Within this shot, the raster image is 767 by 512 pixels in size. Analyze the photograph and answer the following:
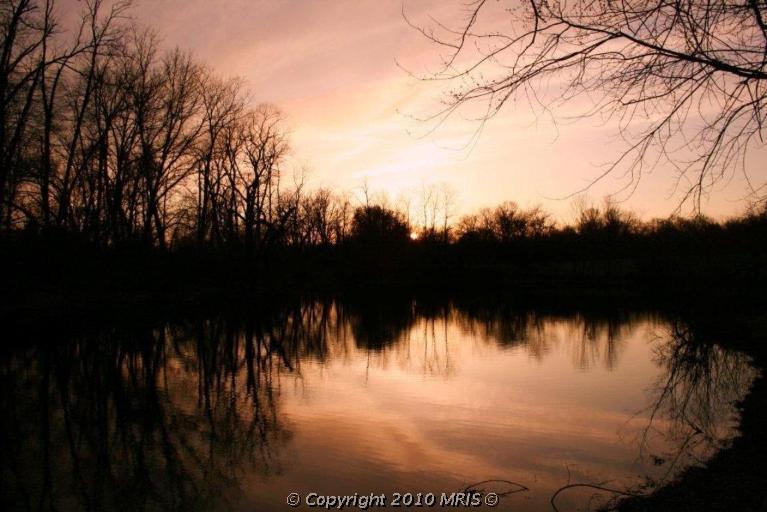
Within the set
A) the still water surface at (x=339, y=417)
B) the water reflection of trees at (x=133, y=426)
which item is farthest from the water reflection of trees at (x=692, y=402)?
the water reflection of trees at (x=133, y=426)

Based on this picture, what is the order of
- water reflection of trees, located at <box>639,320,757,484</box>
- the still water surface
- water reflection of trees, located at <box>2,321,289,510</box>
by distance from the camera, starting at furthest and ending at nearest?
1. water reflection of trees, located at <box>639,320,757,484</box>
2. the still water surface
3. water reflection of trees, located at <box>2,321,289,510</box>

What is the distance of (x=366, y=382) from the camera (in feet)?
47.6

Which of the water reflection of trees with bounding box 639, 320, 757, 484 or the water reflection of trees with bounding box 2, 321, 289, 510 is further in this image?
the water reflection of trees with bounding box 639, 320, 757, 484

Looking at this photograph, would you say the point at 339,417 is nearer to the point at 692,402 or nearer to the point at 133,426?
the point at 133,426

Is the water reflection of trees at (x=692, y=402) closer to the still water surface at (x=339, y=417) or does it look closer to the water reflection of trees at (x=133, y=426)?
the still water surface at (x=339, y=417)

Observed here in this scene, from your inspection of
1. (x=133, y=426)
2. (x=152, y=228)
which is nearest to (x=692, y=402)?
(x=133, y=426)

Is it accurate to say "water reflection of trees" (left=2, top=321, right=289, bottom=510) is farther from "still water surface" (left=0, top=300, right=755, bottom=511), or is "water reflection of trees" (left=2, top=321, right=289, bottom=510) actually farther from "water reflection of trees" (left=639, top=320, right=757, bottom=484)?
"water reflection of trees" (left=639, top=320, right=757, bottom=484)

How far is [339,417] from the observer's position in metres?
10.9

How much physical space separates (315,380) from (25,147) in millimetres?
21122

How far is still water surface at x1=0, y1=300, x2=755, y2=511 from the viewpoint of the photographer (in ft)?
24.0

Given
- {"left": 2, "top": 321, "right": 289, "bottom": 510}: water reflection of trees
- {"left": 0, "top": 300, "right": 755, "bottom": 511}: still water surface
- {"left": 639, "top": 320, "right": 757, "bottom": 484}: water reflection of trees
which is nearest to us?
{"left": 2, "top": 321, "right": 289, "bottom": 510}: water reflection of trees

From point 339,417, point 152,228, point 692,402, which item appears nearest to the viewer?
point 339,417

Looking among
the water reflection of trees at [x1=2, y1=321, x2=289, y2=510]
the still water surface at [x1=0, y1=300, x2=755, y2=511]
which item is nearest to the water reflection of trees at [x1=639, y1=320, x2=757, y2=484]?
the still water surface at [x1=0, y1=300, x2=755, y2=511]

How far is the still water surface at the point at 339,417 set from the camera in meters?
7.32
